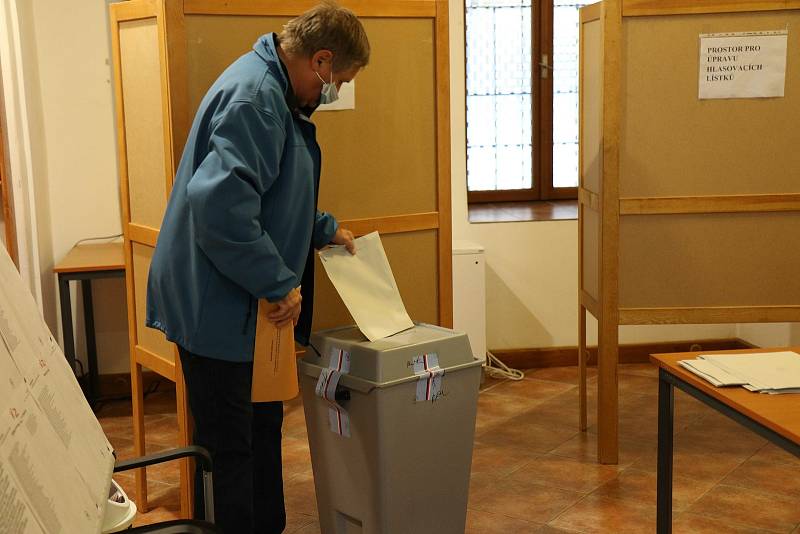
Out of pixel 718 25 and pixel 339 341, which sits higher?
pixel 718 25

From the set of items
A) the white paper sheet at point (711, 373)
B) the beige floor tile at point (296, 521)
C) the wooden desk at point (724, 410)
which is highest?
the white paper sheet at point (711, 373)

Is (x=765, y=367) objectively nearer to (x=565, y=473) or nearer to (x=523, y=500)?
(x=523, y=500)

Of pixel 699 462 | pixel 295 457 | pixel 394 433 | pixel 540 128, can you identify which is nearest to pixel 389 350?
pixel 394 433

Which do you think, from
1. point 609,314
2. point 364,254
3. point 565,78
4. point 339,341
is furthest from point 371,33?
point 565,78

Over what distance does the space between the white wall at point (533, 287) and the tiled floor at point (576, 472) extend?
0.46m

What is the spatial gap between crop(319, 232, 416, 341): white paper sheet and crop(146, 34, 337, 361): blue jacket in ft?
0.90

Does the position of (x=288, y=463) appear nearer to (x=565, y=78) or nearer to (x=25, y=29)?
(x=25, y=29)

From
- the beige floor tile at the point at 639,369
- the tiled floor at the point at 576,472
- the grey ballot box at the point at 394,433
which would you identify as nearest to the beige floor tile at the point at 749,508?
the tiled floor at the point at 576,472

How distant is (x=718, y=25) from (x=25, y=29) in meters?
2.80

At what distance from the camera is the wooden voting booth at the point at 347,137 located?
2.70m

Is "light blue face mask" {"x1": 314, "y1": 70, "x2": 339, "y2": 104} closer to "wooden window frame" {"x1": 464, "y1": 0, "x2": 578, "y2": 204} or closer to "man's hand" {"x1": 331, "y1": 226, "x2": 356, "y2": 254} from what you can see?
"man's hand" {"x1": 331, "y1": 226, "x2": 356, "y2": 254}

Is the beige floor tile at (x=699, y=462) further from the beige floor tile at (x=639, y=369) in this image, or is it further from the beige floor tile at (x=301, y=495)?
the beige floor tile at (x=301, y=495)

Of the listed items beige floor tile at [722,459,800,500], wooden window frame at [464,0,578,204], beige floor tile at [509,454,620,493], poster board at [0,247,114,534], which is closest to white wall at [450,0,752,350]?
wooden window frame at [464,0,578,204]

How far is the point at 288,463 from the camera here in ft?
11.9
